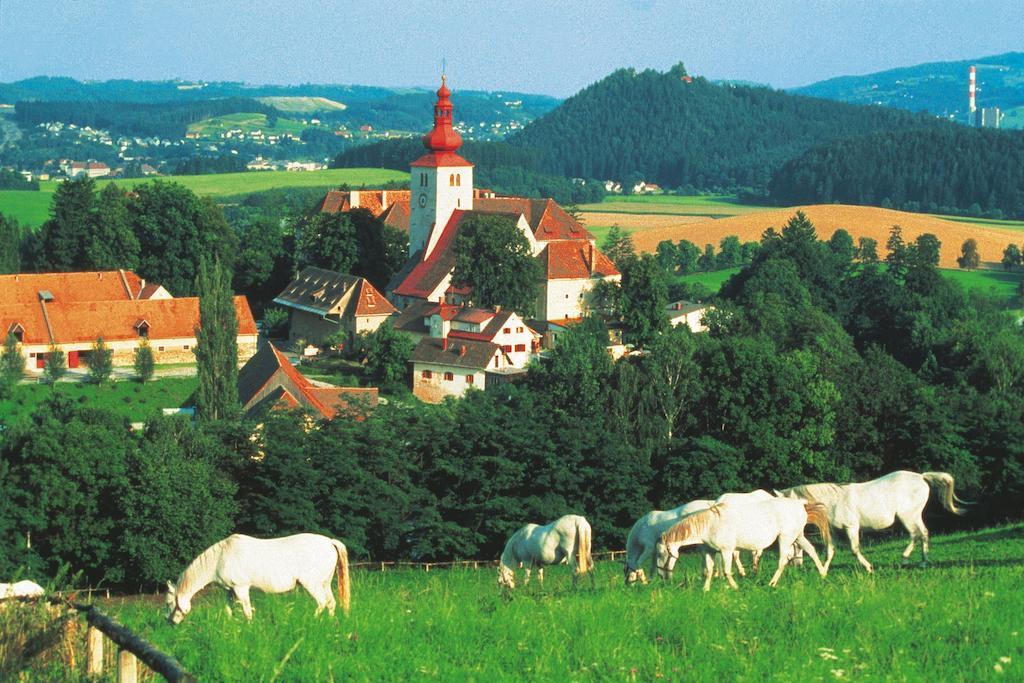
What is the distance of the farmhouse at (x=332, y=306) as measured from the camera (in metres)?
65.2

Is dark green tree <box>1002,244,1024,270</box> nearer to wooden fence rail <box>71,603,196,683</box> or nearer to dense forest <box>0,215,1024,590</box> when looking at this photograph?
Answer: dense forest <box>0,215,1024,590</box>

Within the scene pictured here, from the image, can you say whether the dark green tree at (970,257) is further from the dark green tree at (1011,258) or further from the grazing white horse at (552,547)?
the grazing white horse at (552,547)

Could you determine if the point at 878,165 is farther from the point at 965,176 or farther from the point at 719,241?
the point at 719,241

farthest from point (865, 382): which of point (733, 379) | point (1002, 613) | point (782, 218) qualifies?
point (782, 218)

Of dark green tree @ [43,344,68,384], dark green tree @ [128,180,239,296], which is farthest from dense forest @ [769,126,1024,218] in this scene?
dark green tree @ [43,344,68,384]

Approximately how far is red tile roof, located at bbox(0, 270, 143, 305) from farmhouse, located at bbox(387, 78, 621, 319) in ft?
41.1

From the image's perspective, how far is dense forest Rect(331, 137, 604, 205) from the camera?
534 ft

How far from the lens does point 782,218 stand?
117 meters

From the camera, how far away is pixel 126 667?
938 centimetres

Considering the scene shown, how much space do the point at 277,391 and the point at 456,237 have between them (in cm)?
2495

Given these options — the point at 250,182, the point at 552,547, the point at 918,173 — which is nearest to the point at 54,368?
the point at 552,547

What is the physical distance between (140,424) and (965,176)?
119616 millimetres

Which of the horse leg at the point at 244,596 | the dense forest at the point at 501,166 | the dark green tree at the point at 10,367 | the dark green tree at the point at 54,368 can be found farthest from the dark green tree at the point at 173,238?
the dense forest at the point at 501,166

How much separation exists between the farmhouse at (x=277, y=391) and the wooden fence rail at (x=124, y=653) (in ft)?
99.9
